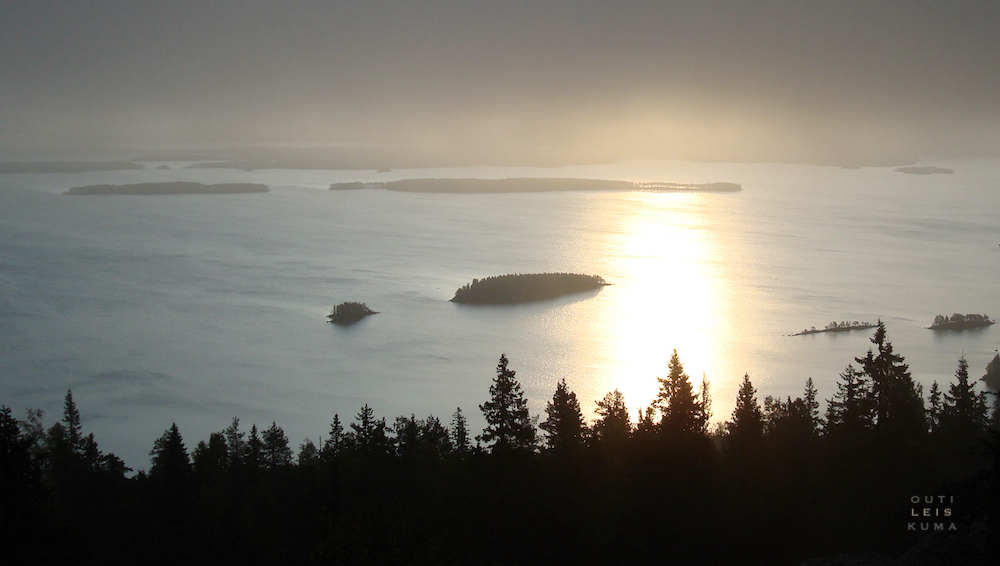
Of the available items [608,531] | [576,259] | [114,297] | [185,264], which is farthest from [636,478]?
[185,264]

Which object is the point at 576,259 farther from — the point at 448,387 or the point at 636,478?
the point at 636,478

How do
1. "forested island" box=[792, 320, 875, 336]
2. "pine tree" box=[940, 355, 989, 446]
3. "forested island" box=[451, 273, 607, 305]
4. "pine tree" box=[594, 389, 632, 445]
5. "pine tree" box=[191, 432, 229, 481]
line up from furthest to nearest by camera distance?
"forested island" box=[451, 273, 607, 305] → "forested island" box=[792, 320, 875, 336] → "pine tree" box=[191, 432, 229, 481] → "pine tree" box=[594, 389, 632, 445] → "pine tree" box=[940, 355, 989, 446]

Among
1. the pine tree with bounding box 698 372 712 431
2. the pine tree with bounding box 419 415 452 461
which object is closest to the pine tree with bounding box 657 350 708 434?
the pine tree with bounding box 698 372 712 431

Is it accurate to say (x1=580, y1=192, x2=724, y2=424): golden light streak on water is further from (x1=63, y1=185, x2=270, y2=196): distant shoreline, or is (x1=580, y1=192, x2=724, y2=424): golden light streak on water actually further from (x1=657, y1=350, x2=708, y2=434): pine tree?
(x1=63, y1=185, x2=270, y2=196): distant shoreline

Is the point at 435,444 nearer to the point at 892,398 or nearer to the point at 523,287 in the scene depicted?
the point at 892,398

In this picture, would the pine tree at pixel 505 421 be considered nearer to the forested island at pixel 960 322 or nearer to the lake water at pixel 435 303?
the lake water at pixel 435 303
